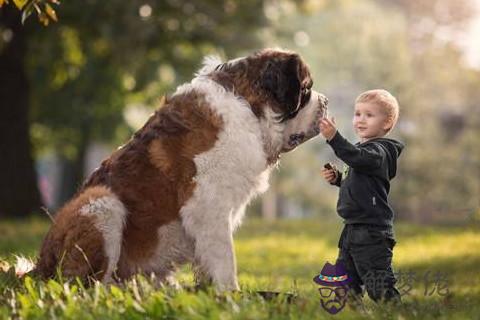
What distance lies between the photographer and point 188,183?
18.4ft

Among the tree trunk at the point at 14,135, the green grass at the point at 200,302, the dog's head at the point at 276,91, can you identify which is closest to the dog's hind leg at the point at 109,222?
the green grass at the point at 200,302

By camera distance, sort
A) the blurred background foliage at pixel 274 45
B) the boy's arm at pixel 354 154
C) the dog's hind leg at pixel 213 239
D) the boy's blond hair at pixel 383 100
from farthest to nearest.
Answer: the blurred background foliage at pixel 274 45 < the boy's blond hair at pixel 383 100 < the dog's hind leg at pixel 213 239 < the boy's arm at pixel 354 154

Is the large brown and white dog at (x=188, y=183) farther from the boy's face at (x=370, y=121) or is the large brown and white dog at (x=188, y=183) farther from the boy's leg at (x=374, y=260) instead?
the boy's leg at (x=374, y=260)

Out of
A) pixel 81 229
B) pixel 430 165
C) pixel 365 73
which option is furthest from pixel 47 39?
pixel 365 73

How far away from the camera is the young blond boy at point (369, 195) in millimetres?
5512

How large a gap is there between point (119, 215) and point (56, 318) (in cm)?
112

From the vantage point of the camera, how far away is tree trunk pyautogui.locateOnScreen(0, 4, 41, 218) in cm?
1689

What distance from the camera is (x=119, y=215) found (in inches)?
222

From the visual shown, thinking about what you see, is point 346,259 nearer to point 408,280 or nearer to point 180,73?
point 408,280

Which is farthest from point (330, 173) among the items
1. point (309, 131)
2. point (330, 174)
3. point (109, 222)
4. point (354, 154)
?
point (109, 222)

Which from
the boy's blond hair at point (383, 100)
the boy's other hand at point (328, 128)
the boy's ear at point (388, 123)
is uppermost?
the boy's blond hair at point (383, 100)

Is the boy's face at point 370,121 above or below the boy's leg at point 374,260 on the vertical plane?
above

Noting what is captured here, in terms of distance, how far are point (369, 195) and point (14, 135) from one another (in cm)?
1272

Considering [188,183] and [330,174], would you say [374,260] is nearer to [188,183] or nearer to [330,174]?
[330,174]
